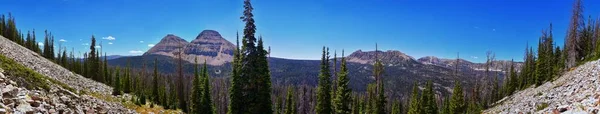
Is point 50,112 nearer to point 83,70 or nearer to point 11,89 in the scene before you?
point 11,89

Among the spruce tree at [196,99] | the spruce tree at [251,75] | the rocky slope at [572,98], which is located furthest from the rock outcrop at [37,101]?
the spruce tree at [196,99]

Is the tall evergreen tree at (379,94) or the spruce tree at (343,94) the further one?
the tall evergreen tree at (379,94)

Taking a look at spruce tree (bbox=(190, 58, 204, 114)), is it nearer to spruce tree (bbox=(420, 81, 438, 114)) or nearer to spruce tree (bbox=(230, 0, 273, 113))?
spruce tree (bbox=(230, 0, 273, 113))

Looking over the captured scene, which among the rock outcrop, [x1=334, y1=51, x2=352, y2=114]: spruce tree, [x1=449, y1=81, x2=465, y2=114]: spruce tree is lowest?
[x1=449, y1=81, x2=465, y2=114]: spruce tree

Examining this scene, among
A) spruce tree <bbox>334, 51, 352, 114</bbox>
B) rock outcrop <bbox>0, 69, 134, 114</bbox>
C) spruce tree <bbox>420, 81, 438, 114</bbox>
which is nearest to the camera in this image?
rock outcrop <bbox>0, 69, 134, 114</bbox>

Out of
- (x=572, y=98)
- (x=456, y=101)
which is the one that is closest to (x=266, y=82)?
(x=572, y=98)

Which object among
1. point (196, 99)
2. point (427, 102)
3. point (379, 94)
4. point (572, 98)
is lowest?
point (427, 102)

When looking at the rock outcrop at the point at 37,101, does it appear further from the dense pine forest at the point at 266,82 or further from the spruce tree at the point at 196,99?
the spruce tree at the point at 196,99

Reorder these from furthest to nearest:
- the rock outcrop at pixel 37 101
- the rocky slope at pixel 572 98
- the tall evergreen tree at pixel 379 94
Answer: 1. the tall evergreen tree at pixel 379 94
2. the rocky slope at pixel 572 98
3. the rock outcrop at pixel 37 101

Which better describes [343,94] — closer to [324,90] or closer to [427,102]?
[324,90]

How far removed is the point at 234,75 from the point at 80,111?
A: 12.7 metres

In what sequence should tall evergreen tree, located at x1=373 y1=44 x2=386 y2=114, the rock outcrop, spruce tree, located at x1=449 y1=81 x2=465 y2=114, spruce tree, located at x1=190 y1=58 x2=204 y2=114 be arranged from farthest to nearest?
spruce tree, located at x1=449 y1=81 x2=465 y2=114, tall evergreen tree, located at x1=373 y1=44 x2=386 y2=114, spruce tree, located at x1=190 y1=58 x2=204 y2=114, the rock outcrop

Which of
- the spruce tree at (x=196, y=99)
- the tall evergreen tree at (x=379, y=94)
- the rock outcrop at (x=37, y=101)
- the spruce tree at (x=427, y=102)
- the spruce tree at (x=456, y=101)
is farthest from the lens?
the spruce tree at (x=456, y=101)

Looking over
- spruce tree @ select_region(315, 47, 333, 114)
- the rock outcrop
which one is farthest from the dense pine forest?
the rock outcrop
